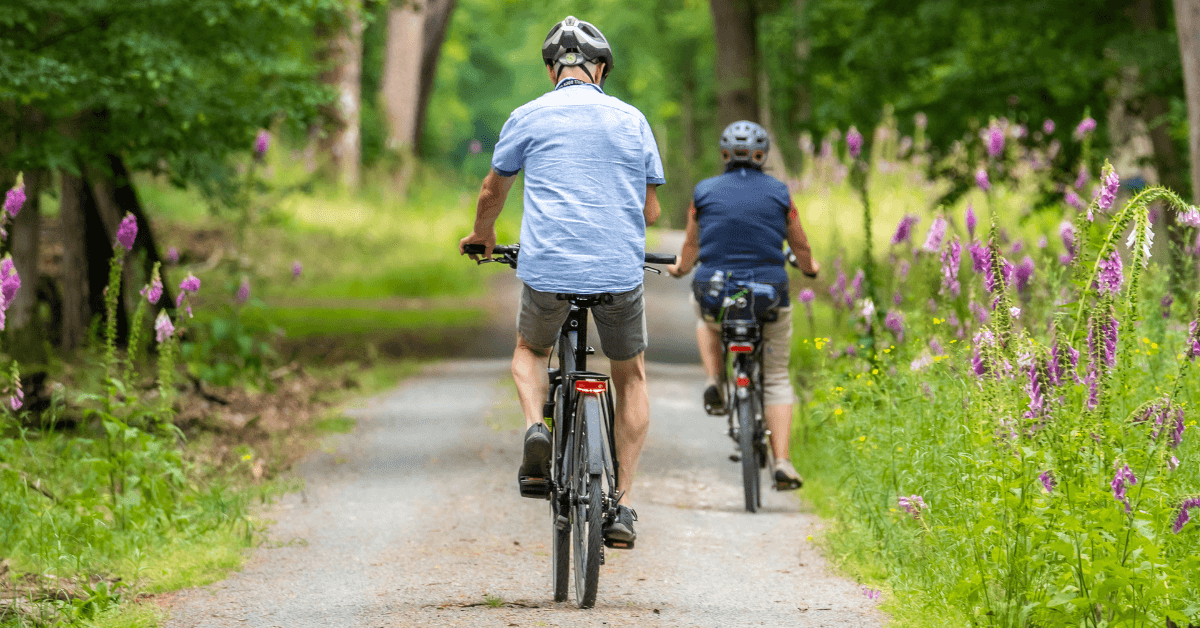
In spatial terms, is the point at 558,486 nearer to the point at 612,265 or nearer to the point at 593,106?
the point at 612,265

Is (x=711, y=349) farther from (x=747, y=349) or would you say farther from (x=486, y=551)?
(x=486, y=551)

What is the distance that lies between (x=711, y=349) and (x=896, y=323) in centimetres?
104

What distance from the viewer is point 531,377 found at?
16.7ft

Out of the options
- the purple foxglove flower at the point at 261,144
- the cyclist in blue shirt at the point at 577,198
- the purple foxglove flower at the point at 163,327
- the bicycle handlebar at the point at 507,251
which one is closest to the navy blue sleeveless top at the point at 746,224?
the bicycle handlebar at the point at 507,251

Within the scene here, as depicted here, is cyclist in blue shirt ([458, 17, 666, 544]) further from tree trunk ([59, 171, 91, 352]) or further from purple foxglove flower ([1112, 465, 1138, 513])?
tree trunk ([59, 171, 91, 352])

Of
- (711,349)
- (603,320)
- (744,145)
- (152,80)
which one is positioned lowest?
(711,349)

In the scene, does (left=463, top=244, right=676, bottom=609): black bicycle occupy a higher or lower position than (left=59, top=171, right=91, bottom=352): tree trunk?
lower

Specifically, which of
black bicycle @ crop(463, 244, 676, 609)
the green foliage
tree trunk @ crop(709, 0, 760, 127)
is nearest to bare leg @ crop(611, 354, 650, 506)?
black bicycle @ crop(463, 244, 676, 609)

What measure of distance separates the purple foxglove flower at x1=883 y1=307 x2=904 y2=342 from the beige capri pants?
1.89 ft

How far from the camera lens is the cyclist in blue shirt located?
4.78 metres

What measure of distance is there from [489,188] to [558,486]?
3.71 feet

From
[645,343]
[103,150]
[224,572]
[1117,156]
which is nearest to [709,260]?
[645,343]

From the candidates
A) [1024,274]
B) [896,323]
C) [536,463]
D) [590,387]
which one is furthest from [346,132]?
[590,387]

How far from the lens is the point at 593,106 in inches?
190
